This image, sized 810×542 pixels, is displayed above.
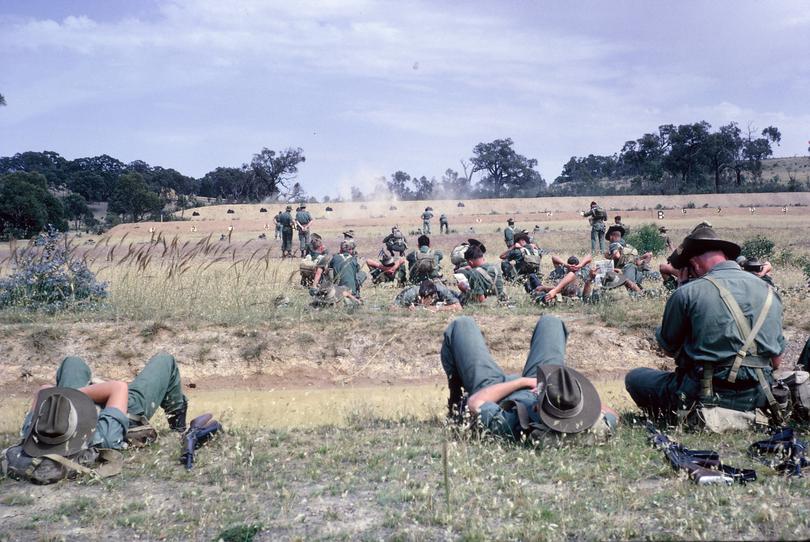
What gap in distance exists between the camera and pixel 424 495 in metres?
3.84

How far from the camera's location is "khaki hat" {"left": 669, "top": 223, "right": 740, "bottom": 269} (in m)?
5.41

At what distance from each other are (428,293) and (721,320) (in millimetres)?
6947

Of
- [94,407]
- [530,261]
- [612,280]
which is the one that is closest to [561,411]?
[94,407]

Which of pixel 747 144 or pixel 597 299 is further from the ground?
pixel 747 144

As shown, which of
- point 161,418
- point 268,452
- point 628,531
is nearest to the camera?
point 628,531

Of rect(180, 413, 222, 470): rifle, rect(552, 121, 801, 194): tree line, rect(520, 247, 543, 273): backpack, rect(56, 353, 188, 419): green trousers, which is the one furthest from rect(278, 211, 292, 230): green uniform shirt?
rect(552, 121, 801, 194): tree line

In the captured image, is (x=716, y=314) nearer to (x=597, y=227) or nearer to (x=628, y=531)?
(x=628, y=531)

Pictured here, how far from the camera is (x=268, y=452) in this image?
4777 mm

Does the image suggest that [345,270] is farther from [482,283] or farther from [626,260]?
[626,260]

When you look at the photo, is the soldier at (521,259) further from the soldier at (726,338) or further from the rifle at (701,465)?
the rifle at (701,465)

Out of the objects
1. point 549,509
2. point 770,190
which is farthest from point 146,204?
point 549,509

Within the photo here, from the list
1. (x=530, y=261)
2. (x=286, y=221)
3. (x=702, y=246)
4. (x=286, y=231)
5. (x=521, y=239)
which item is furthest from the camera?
(x=286, y=231)

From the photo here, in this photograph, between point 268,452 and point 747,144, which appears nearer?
point 268,452

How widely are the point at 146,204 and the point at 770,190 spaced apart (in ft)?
163
